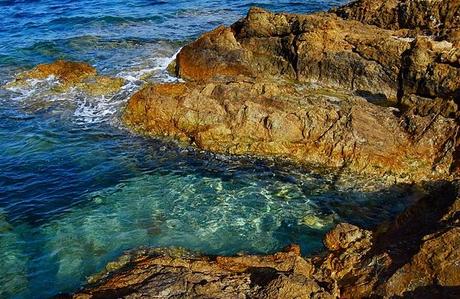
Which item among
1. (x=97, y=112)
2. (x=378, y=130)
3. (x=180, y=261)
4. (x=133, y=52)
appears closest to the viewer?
(x=180, y=261)

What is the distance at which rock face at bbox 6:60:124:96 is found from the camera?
21969 mm

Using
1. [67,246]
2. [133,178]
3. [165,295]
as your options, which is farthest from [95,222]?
[165,295]

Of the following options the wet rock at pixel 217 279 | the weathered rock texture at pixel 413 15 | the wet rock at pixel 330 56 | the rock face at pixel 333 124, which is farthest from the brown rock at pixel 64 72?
the wet rock at pixel 217 279

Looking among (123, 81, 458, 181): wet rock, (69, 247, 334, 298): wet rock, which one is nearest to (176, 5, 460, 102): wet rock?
(123, 81, 458, 181): wet rock

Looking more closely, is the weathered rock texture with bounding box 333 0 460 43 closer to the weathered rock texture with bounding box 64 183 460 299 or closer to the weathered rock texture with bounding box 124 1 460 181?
the weathered rock texture with bounding box 124 1 460 181

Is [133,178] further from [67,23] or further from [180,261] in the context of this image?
[67,23]

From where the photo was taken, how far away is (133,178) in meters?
15.4

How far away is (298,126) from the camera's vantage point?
51.1 ft

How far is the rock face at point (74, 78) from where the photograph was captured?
21969 millimetres

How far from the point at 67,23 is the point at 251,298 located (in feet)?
101

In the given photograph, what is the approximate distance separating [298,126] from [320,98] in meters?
1.93

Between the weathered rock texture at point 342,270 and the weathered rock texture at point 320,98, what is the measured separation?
417 centimetres

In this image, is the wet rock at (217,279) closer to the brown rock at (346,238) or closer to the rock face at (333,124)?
the rock face at (333,124)

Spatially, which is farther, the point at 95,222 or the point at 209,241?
the point at 95,222
